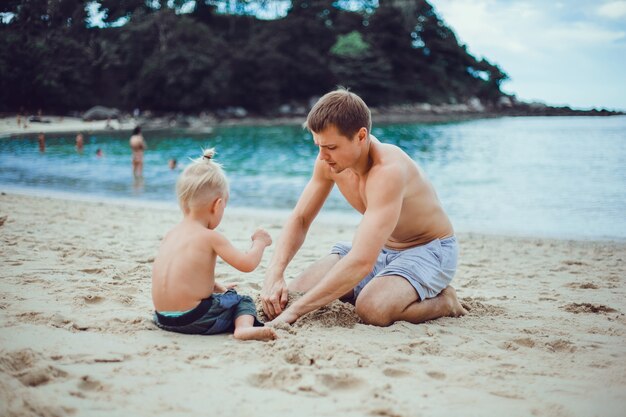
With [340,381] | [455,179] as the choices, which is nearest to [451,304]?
[340,381]

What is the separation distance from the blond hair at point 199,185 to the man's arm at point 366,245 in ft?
2.49

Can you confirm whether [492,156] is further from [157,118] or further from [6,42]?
[157,118]

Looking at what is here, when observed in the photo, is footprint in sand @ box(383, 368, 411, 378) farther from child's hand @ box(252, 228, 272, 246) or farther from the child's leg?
child's hand @ box(252, 228, 272, 246)

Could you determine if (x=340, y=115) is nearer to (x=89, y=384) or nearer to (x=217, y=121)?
(x=89, y=384)

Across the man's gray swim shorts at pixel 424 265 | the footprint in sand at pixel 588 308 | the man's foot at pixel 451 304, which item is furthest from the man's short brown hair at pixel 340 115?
the footprint in sand at pixel 588 308

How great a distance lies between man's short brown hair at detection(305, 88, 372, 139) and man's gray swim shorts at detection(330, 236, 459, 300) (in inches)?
34.2

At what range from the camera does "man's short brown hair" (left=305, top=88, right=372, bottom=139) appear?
2.77 m

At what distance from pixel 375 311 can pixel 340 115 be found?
1.11 meters

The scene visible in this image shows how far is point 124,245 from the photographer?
5.12 meters

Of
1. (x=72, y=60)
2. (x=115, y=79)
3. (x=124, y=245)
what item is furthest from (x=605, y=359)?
(x=115, y=79)

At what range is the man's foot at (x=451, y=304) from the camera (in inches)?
127

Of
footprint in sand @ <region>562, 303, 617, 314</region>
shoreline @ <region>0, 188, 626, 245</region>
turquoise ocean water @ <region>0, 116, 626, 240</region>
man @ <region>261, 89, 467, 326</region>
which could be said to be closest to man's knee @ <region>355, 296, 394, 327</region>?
man @ <region>261, 89, 467, 326</region>

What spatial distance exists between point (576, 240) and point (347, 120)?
5044 millimetres

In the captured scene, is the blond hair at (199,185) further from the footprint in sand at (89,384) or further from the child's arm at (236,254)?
the footprint in sand at (89,384)
